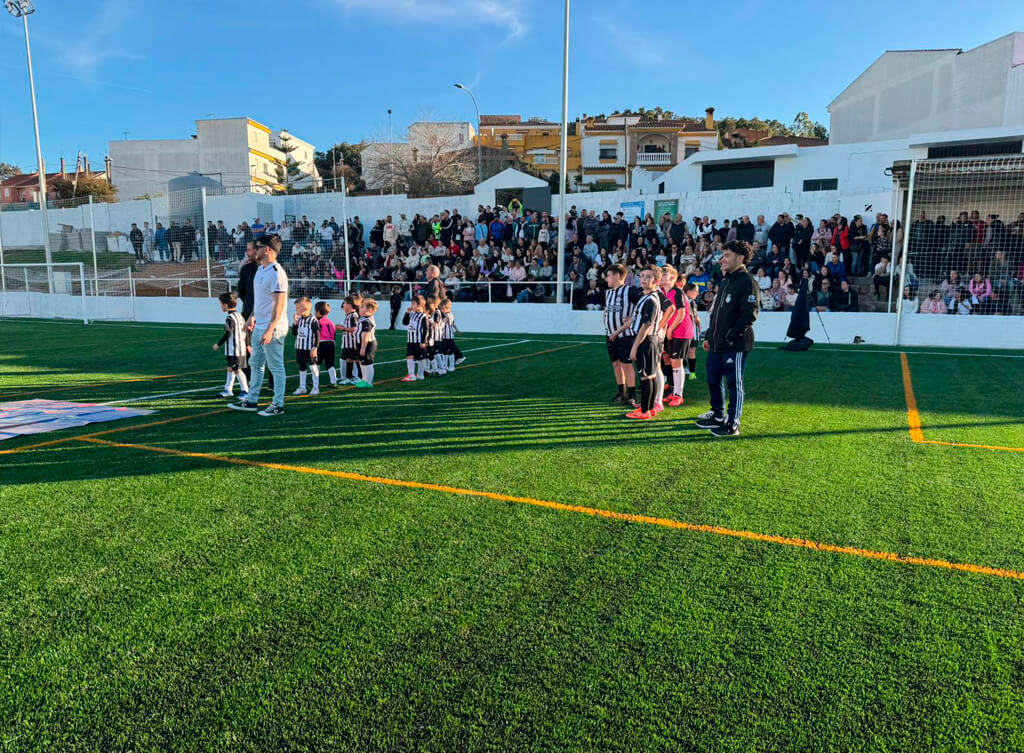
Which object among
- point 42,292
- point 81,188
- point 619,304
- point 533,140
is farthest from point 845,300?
point 81,188

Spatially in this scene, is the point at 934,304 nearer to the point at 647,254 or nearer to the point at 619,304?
the point at 647,254

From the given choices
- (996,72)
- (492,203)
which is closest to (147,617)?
(492,203)

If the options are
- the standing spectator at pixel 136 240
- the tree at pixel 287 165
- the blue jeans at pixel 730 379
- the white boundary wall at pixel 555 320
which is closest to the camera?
the blue jeans at pixel 730 379

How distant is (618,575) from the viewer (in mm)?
3492

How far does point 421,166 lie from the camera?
4991 cm

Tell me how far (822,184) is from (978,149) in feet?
17.2

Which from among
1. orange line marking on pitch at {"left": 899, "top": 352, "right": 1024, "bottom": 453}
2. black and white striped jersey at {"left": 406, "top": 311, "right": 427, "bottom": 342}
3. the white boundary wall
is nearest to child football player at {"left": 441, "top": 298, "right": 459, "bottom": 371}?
black and white striped jersey at {"left": 406, "top": 311, "right": 427, "bottom": 342}

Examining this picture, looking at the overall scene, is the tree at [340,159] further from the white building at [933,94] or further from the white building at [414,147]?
the white building at [933,94]

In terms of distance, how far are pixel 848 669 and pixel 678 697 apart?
747 mm

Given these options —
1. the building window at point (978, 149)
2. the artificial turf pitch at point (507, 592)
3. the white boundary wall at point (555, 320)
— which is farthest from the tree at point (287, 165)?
the artificial turf pitch at point (507, 592)

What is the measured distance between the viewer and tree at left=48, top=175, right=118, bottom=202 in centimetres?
5147

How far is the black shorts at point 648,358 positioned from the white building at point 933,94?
25.6 metres

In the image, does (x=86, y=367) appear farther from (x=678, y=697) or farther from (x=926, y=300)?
(x=926, y=300)

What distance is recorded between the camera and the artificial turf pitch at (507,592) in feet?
7.86
